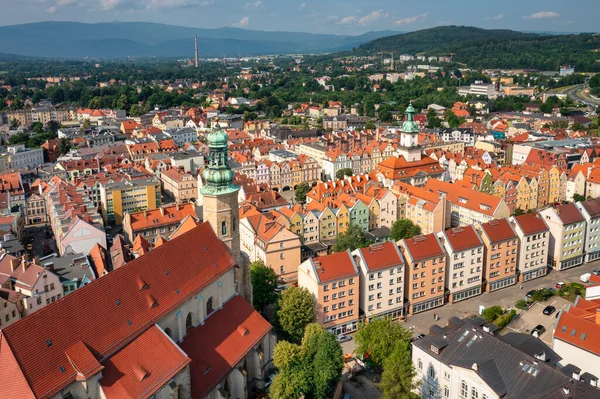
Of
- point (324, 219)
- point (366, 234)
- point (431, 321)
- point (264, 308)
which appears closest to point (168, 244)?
point (264, 308)

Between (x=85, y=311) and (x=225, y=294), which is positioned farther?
(x=225, y=294)

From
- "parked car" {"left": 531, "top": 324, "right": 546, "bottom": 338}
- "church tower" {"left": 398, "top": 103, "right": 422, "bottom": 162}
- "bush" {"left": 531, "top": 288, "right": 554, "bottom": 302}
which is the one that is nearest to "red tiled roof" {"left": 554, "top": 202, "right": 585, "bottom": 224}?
"bush" {"left": 531, "top": 288, "right": 554, "bottom": 302}

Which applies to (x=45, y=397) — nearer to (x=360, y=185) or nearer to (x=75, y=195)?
(x=75, y=195)

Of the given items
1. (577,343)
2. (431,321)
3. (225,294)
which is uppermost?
(225,294)

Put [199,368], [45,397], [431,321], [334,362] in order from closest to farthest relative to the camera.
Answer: [45,397] → [199,368] → [334,362] → [431,321]

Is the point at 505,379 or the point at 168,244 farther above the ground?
the point at 168,244

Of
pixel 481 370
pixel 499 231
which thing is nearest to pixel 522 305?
Answer: pixel 499 231

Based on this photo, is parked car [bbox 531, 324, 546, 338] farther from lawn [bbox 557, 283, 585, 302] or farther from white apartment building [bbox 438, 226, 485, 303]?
white apartment building [bbox 438, 226, 485, 303]

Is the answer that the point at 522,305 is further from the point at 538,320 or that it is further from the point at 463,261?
the point at 463,261
